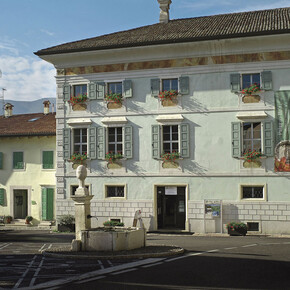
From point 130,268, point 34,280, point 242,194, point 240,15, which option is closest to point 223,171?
point 242,194

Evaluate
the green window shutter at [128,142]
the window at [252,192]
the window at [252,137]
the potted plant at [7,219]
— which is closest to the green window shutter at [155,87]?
the green window shutter at [128,142]

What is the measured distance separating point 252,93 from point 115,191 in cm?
831

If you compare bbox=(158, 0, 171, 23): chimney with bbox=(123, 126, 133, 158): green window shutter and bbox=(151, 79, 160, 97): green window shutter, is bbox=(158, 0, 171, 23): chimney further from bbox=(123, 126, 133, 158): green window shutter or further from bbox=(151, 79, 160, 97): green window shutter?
bbox=(123, 126, 133, 158): green window shutter

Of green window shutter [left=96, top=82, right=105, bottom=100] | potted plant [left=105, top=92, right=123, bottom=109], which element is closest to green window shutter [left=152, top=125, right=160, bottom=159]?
potted plant [left=105, top=92, right=123, bottom=109]

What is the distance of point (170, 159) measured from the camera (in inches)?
944

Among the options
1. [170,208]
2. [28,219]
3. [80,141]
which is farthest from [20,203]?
[170,208]

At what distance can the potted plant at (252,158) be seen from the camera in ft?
74.8

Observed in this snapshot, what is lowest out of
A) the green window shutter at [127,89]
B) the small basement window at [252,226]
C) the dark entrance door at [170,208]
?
the small basement window at [252,226]

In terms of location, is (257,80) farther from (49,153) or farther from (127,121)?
(49,153)

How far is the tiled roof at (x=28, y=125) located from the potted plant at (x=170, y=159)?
7.73 metres

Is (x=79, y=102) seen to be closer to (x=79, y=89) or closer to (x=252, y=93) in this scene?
(x=79, y=89)

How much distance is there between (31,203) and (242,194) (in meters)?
13.0

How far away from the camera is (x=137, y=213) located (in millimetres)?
23906

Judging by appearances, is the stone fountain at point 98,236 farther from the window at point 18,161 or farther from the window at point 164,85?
the window at point 18,161
